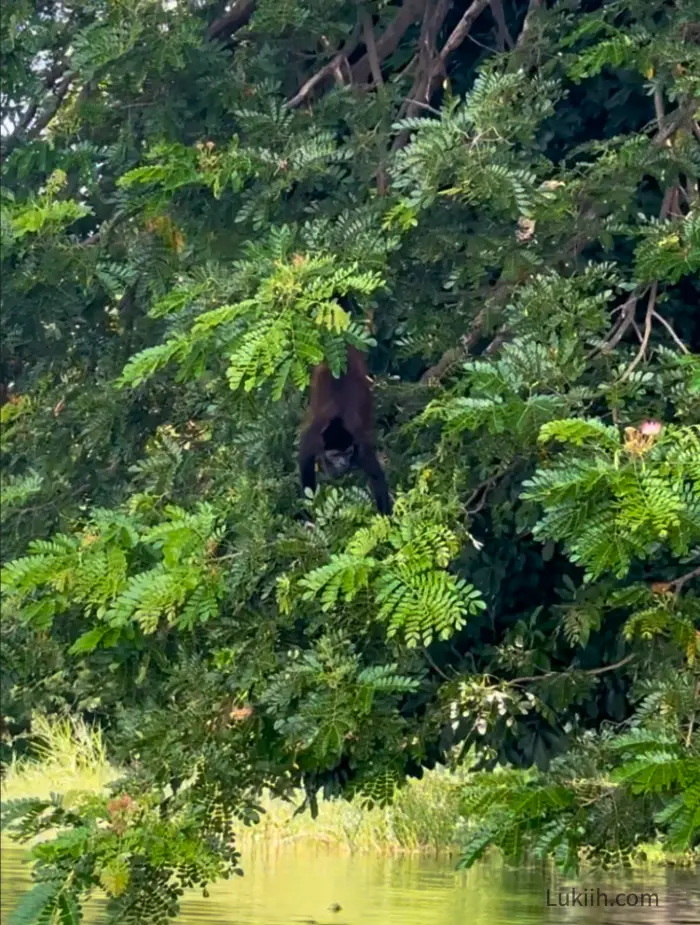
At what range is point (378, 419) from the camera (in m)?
6.10

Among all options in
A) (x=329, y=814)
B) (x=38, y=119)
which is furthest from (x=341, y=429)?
(x=329, y=814)

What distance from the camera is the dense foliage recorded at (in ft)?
15.6

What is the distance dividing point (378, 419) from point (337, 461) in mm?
364

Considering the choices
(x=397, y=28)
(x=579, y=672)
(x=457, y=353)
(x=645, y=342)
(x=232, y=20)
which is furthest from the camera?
(x=232, y=20)

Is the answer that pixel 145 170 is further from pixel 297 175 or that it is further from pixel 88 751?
pixel 88 751

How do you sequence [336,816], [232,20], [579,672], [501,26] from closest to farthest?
[579,672] < [501,26] < [232,20] < [336,816]

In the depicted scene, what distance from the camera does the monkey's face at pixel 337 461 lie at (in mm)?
5770

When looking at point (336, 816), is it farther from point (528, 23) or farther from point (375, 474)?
point (528, 23)

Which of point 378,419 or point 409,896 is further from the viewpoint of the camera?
point 409,896

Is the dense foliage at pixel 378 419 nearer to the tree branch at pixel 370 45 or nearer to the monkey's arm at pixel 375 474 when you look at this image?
the tree branch at pixel 370 45

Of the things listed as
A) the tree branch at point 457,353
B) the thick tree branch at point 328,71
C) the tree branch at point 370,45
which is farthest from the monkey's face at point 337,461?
the tree branch at point 370,45

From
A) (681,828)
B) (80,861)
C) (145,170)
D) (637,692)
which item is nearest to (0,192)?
(145,170)

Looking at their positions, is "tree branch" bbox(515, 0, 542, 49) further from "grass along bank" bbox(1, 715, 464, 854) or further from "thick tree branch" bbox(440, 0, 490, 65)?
"grass along bank" bbox(1, 715, 464, 854)

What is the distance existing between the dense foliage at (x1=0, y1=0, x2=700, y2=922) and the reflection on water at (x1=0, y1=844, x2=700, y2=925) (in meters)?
3.45
